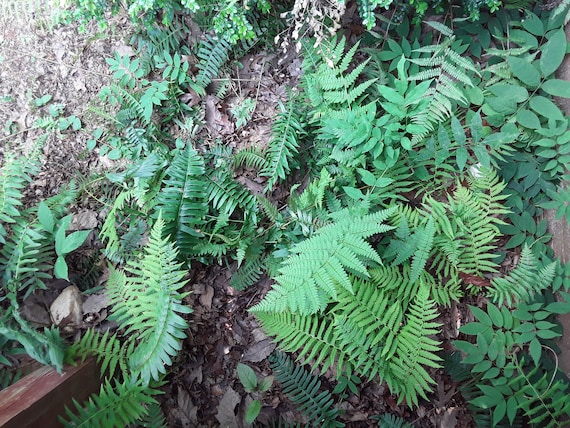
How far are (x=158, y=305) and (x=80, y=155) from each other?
4.90 ft

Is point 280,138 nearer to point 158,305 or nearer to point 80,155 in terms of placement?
point 158,305

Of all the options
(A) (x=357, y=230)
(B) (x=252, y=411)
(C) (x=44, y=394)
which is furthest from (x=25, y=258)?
(A) (x=357, y=230)

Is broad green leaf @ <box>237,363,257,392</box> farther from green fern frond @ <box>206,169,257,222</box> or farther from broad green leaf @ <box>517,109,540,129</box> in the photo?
broad green leaf @ <box>517,109,540,129</box>

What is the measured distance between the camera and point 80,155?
2.85 meters

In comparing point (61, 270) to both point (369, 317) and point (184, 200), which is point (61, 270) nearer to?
point (184, 200)

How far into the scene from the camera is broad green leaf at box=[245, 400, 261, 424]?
6.86ft

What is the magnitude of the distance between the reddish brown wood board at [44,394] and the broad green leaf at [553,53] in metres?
3.01

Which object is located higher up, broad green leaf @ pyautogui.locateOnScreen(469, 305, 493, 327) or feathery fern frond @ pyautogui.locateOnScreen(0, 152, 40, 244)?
feathery fern frond @ pyautogui.locateOnScreen(0, 152, 40, 244)

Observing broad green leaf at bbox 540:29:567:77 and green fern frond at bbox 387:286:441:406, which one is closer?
green fern frond at bbox 387:286:441:406

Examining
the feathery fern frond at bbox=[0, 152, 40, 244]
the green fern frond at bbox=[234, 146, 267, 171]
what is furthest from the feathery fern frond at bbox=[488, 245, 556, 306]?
the feathery fern frond at bbox=[0, 152, 40, 244]

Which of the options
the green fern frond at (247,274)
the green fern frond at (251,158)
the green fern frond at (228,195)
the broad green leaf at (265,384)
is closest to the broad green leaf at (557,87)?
the green fern frond at (251,158)

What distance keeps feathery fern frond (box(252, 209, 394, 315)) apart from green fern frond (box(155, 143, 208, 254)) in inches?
25.7

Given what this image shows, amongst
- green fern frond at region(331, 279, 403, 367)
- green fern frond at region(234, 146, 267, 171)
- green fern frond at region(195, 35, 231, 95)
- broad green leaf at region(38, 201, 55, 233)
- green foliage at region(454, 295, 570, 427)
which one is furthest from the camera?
green fern frond at region(195, 35, 231, 95)

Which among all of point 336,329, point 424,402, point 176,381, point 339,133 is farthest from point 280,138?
point 424,402
